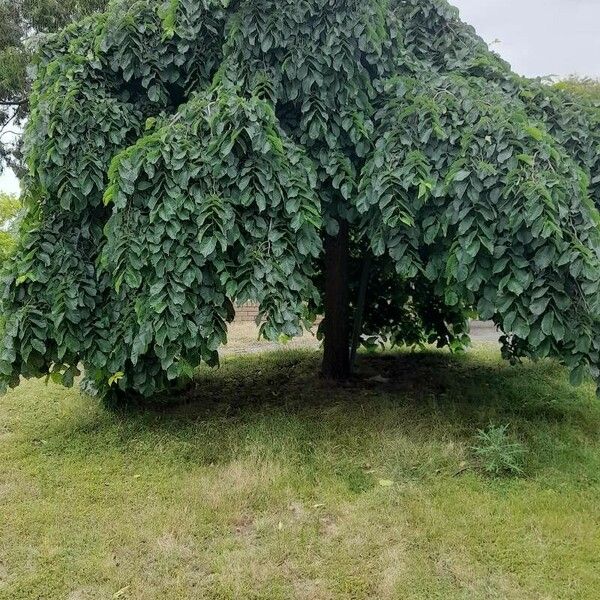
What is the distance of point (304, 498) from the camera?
3324mm

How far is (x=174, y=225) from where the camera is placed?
348 cm

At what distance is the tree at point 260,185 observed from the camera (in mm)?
3432

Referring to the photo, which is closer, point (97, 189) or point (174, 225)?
point (174, 225)

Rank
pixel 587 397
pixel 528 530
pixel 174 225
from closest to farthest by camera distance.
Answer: pixel 528 530
pixel 174 225
pixel 587 397

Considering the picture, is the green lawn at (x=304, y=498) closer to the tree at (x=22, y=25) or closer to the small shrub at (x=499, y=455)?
the small shrub at (x=499, y=455)

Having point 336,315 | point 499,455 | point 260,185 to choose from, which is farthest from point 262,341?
point 499,455

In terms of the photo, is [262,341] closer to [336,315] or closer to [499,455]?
[336,315]

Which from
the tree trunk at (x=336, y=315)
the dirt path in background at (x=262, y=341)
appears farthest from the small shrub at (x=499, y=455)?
the dirt path in background at (x=262, y=341)

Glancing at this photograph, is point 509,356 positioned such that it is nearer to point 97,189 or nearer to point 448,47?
point 448,47

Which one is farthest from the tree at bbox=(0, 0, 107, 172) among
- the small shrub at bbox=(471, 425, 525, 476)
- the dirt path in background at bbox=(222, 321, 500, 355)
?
the small shrub at bbox=(471, 425, 525, 476)

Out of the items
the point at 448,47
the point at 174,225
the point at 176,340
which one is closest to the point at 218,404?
the point at 176,340

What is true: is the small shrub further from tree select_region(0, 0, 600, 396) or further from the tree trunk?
the tree trunk

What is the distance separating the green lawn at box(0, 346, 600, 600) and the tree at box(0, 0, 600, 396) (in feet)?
2.11

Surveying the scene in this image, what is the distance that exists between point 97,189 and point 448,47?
2.94m
